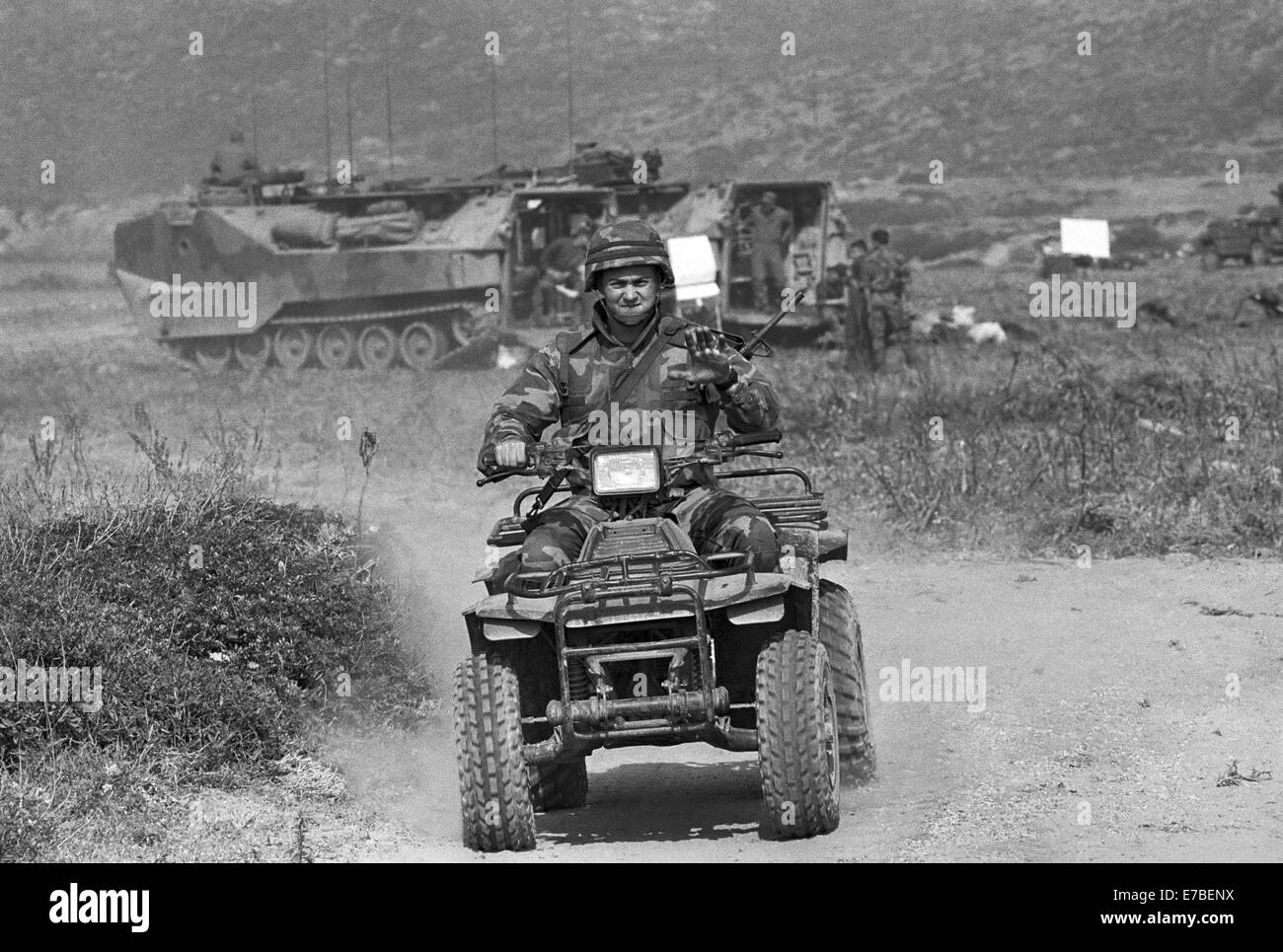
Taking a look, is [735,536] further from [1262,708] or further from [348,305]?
[348,305]

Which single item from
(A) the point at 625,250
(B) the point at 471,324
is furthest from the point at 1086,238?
(A) the point at 625,250

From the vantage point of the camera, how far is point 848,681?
7.88 m

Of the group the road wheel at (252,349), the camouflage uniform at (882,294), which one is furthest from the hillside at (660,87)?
the camouflage uniform at (882,294)

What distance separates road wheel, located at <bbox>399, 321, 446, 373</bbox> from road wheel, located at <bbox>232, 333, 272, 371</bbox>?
1643mm

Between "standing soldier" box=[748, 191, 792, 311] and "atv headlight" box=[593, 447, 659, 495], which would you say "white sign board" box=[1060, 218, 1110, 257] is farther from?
"atv headlight" box=[593, 447, 659, 495]

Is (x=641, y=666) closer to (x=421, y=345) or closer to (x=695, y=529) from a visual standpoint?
(x=695, y=529)

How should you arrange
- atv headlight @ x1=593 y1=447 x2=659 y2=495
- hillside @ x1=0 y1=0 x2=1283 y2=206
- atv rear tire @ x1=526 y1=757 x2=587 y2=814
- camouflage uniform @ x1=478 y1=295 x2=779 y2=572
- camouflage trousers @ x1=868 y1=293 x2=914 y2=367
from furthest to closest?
hillside @ x1=0 y1=0 x2=1283 y2=206
camouflage trousers @ x1=868 y1=293 x2=914 y2=367
atv rear tire @ x1=526 y1=757 x2=587 y2=814
camouflage uniform @ x1=478 y1=295 x2=779 y2=572
atv headlight @ x1=593 y1=447 x2=659 y2=495

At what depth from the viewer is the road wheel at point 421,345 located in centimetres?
2375

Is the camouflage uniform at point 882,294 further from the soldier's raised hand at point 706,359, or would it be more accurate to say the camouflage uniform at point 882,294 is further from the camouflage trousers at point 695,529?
the camouflage trousers at point 695,529

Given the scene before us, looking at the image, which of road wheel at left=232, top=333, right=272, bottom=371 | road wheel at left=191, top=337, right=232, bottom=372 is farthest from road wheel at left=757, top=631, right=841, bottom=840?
road wheel at left=191, top=337, right=232, bottom=372

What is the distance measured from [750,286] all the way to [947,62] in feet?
60.7

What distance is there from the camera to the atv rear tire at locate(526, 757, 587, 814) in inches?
309

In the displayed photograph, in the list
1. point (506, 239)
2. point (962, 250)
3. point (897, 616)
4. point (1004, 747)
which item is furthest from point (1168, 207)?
point (1004, 747)

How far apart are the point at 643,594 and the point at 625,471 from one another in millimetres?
633
